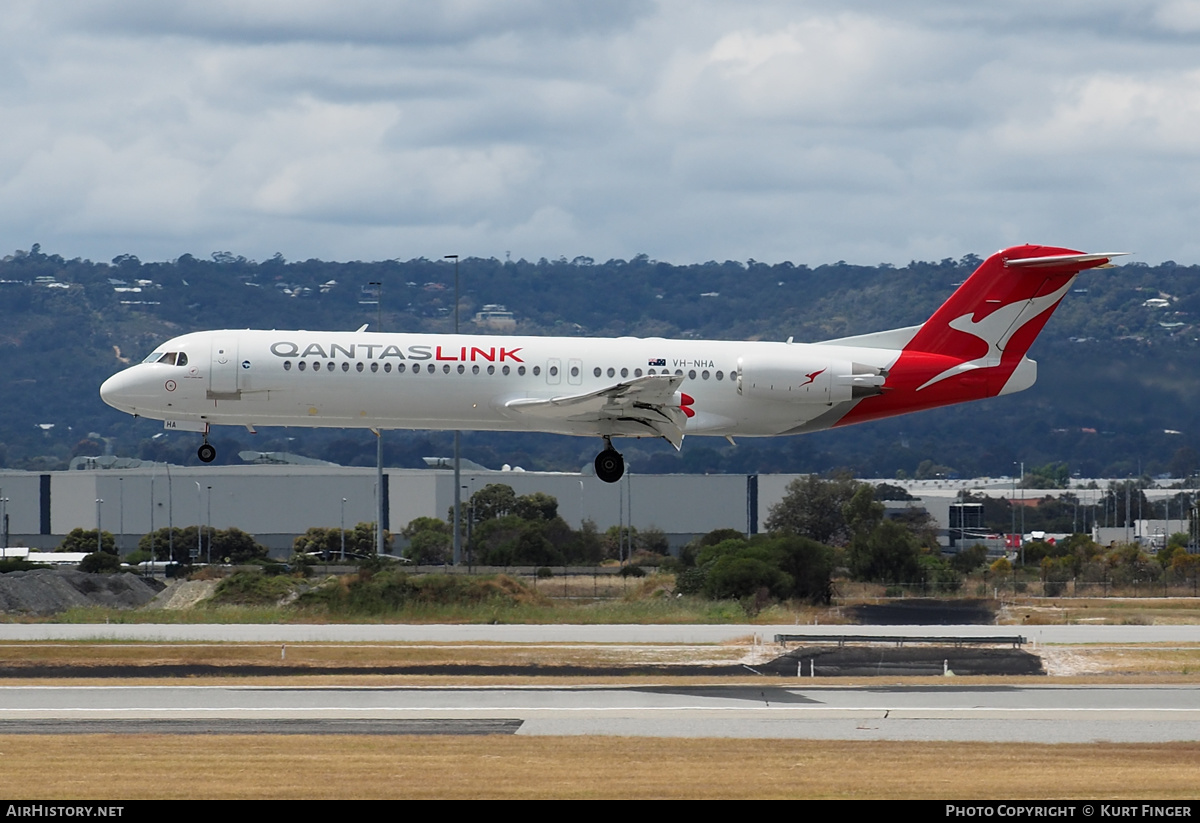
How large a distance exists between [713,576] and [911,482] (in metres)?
135

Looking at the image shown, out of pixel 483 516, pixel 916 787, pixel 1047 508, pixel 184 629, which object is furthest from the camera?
pixel 1047 508

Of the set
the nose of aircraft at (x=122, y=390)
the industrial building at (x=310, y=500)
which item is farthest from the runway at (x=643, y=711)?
the industrial building at (x=310, y=500)

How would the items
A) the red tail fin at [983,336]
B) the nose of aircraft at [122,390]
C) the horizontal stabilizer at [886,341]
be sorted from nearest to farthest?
1. the nose of aircraft at [122,390]
2. the red tail fin at [983,336]
3. the horizontal stabilizer at [886,341]

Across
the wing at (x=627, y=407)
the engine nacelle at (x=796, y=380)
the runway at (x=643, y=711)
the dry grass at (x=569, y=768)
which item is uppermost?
the engine nacelle at (x=796, y=380)

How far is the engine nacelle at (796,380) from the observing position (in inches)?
1559

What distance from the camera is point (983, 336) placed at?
1620 inches

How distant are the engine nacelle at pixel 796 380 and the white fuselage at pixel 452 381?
0.08 ft

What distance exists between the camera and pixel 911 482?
197 meters

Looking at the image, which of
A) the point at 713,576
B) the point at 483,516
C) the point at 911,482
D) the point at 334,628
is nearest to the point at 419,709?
the point at 334,628

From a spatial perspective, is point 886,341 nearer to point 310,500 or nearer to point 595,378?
point 595,378

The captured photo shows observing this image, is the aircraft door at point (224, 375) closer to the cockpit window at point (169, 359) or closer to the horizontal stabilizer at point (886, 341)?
the cockpit window at point (169, 359)

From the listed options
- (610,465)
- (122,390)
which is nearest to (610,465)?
(610,465)

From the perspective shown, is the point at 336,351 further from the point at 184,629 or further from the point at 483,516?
the point at 483,516

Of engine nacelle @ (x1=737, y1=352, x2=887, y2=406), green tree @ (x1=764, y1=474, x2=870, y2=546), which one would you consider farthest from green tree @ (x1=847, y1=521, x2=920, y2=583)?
engine nacelle @ (x1=737, y1=352, x2=887, y2=406)
